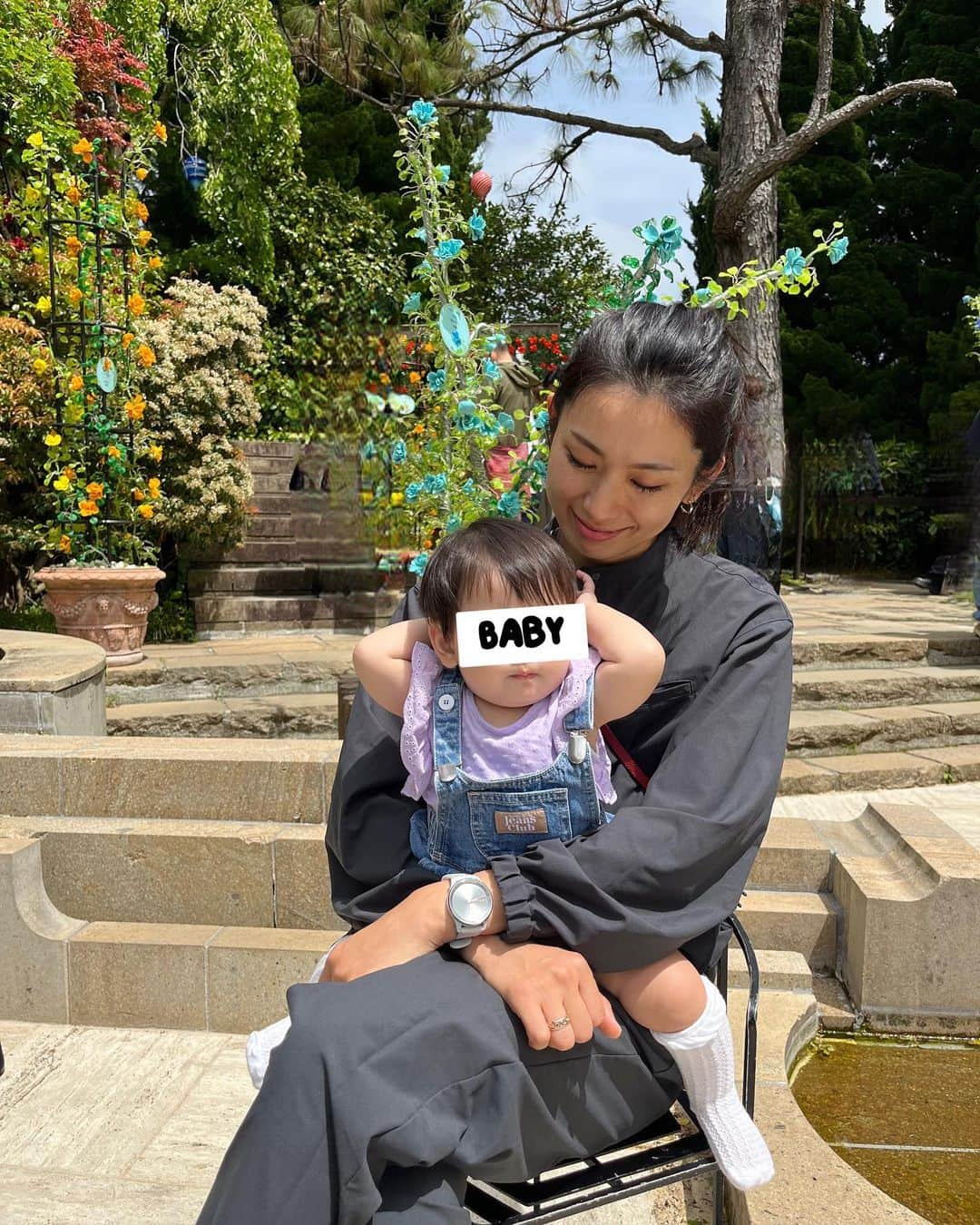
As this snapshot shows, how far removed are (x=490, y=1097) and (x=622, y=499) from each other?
778mm

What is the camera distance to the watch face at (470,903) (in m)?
1.19

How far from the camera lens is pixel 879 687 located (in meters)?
5.42

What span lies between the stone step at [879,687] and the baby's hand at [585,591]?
3.99 m

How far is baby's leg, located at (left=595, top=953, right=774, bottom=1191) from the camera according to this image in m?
1.24

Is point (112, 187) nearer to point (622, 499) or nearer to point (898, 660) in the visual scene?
point (898, 660)

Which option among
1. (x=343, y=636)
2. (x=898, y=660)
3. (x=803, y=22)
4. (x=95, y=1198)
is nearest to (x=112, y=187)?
(x=343, y=636)

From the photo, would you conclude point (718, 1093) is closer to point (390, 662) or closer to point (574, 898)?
point (574, 898)

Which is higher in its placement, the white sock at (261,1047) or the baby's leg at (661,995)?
the baby's leg at (661,995)

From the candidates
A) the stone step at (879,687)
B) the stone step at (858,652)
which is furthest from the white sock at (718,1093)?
the stone step at (858,652)

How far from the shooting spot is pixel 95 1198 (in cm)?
186

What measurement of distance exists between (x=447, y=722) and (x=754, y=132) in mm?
7235

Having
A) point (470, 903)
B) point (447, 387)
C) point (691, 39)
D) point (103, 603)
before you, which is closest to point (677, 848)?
point (470, 903)

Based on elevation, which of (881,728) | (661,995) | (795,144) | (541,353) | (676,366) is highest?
(795,144)

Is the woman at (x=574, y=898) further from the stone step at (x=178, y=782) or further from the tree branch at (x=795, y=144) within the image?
the tree branch at (x=795, y=144)
